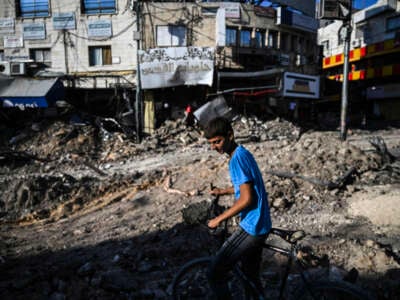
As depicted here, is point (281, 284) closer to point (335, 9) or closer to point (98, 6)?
point (335, 9)

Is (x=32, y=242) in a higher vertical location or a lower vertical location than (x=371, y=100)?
lower

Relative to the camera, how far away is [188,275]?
2.62 m

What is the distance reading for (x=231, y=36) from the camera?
18859 millimetres

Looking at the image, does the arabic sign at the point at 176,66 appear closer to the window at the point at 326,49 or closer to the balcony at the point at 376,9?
the balcony at the point at 376,9

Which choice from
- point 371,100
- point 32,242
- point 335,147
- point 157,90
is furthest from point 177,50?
point 371,100

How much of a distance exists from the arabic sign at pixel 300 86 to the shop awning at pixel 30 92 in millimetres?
14771

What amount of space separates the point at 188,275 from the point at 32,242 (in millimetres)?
4451

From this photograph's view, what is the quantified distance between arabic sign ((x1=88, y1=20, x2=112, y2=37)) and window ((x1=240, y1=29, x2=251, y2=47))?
347 inches

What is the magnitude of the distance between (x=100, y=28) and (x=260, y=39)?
432 inches

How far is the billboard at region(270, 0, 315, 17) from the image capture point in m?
20.8

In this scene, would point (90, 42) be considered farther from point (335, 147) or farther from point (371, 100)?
point (371, 100)

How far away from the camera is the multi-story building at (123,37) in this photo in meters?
18.0

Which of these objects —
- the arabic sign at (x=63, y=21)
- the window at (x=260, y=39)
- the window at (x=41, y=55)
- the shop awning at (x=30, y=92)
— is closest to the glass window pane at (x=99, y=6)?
the arabic sign at (x=63, y=21)

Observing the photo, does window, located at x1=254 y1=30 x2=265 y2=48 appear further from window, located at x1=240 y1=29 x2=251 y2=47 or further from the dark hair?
the dark hair
